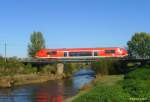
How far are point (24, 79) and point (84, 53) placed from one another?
2149 cm

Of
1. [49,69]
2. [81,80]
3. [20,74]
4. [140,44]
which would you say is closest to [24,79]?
[20,74]

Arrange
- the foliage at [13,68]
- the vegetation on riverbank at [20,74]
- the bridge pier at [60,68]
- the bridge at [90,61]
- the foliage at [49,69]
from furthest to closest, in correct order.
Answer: the foliage at [49,69]
the bridge pier at [60,68]
the bridge at [90,61]
the foliage at [13,68]
the vegetation on riverbank at [20,74]

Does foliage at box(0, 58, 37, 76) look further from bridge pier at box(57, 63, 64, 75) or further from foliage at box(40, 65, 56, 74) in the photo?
bridge pier at box(57, 63, 64, 75)

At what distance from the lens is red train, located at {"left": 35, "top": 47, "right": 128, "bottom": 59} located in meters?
105

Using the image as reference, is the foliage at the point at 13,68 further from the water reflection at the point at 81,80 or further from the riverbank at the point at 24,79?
the water reflection at the point at 81,80

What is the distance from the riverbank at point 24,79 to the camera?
81875mm

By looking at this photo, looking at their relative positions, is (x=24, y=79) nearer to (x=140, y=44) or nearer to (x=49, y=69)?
(x=49, y=69)

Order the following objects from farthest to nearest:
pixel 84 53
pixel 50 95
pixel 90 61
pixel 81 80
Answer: pixel 84 53, pixel 90 61, pixel 81 80, pixel 50 95

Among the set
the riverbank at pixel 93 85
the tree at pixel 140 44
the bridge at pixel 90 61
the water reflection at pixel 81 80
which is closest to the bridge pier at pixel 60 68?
the bridge at pixel 90 61

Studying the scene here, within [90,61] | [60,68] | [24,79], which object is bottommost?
[24,79]

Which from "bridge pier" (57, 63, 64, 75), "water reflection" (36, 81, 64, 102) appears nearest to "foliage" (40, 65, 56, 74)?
"bridge pier" (57, 63, 64, 75)

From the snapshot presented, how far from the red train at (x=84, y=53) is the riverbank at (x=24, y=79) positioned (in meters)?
6.54

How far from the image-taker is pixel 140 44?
A: 15938cm

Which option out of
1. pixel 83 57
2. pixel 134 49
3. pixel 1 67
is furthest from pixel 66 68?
pixel 134 49
